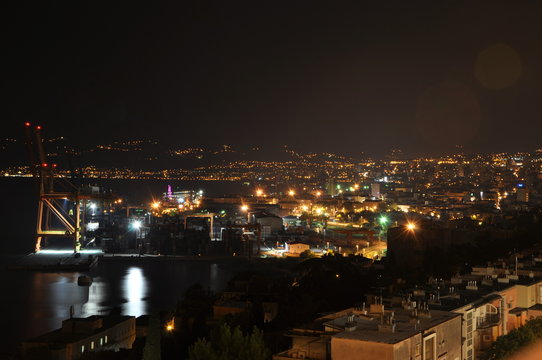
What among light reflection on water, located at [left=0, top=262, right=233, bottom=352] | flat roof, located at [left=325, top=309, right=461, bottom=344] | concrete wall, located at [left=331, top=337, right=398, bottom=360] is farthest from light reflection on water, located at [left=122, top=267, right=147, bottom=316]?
concrete wall, located at [left=331, top=337, right=398, bottom=360]

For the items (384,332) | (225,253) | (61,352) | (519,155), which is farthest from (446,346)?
(519,155)

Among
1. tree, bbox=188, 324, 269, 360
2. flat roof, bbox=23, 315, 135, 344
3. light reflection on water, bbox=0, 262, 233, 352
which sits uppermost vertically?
tree, bbox=188, 324, 269, 360

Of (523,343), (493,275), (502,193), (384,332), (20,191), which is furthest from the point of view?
(20,191)

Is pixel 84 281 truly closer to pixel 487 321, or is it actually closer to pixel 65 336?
pixel 65 336

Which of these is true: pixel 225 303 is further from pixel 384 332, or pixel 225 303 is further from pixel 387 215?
pixel 387 215

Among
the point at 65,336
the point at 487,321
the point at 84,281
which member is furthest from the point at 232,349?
the point at 84,281

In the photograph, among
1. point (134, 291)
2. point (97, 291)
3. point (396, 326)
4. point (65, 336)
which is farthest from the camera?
point (97, 291)

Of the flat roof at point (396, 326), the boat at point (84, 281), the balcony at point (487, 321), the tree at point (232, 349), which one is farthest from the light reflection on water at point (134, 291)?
the flat roof at point (396, 326)

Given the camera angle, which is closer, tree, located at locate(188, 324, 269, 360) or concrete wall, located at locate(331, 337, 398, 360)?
concrete wall, located at locate(331, 337, 398, 360)

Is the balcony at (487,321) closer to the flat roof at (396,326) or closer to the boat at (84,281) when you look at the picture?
the flat roof at (396,326)

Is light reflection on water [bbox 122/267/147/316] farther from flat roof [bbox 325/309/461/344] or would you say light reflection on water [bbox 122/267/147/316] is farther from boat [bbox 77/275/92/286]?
flat roof [bbox 325/309/461/344]

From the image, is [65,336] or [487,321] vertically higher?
[487,321]
